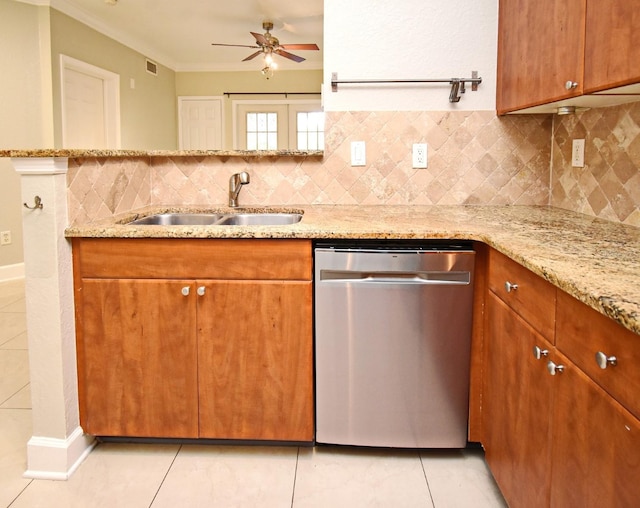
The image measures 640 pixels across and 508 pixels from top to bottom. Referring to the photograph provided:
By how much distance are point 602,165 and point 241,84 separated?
16.7 feet

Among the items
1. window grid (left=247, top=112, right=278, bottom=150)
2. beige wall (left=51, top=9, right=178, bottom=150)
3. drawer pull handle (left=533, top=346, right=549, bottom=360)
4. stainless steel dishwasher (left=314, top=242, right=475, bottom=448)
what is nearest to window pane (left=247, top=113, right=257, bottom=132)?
window grid (left=247, top=112, right=278, bottom=150)

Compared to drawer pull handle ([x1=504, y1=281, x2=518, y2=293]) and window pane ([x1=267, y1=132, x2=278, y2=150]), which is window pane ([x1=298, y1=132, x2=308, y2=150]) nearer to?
window pane ([x1=267, y1=132, x2=278, y2=150])

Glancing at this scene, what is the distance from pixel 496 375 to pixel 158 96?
18.2 feet

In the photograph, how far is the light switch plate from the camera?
251cm

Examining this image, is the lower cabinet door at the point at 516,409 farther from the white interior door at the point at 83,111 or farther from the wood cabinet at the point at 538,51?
the white interior door at the point at 83,111

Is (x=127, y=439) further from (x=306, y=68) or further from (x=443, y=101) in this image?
(x=306, y=68)

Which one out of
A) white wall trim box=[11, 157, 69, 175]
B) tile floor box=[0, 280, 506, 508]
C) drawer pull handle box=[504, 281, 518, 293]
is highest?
white wall trim box=[11, 157, 69, 175]

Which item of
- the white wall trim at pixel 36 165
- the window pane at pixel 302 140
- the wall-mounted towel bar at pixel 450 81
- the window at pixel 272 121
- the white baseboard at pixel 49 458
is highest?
the window at pixel 272 121

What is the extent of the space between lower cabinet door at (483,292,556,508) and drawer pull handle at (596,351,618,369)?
0.88 ft

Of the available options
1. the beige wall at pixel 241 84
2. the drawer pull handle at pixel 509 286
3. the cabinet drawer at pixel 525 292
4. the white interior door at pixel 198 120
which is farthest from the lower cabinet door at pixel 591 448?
the white interior door at pixel 198 120

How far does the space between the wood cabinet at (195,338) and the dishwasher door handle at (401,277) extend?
0.12 meters

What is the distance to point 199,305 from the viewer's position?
188 cm

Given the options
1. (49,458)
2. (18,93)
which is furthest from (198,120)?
(49,458)

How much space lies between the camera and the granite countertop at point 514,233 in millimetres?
1037
